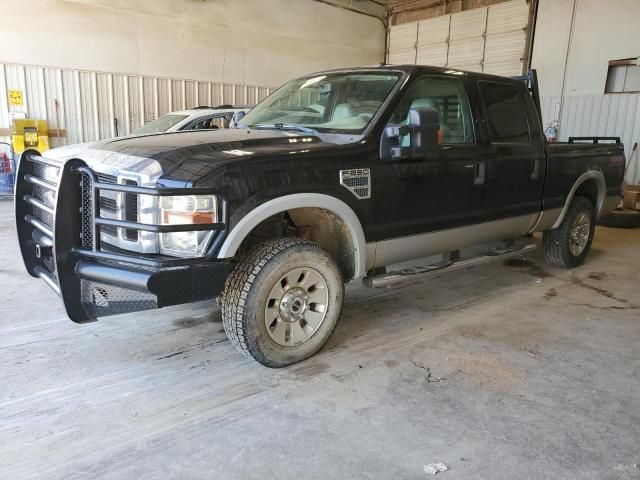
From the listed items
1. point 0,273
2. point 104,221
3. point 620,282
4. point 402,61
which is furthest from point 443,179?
point 402,61

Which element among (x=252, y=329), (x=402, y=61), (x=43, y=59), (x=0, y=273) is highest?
(x=402, y=61)

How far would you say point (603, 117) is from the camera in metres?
11.1

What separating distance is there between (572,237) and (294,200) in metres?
3.86

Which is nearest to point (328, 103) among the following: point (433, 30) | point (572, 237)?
point (572, 237)

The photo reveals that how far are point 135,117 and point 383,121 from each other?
9.83 metres

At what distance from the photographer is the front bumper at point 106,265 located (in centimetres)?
252

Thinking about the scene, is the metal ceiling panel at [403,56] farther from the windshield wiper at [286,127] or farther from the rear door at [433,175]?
the windshield wiper at [286,127]

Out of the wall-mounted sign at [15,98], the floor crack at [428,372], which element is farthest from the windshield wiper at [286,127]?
the wall-mounted sign at [15,98]

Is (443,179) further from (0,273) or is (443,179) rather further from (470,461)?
(0,273)

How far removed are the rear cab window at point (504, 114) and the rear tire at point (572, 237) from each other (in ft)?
4.17

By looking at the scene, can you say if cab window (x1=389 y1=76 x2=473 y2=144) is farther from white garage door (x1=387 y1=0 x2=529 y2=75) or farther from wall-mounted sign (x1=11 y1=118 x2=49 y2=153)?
white garage door (x1=387 y1=0 x2=529 y2=75)

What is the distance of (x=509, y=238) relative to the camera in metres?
4.82

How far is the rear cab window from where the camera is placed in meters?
4.14

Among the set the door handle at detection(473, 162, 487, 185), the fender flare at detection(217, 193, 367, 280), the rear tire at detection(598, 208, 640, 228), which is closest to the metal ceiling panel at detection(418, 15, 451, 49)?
the rear tire at detection(598, 208, 640, 228)
